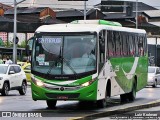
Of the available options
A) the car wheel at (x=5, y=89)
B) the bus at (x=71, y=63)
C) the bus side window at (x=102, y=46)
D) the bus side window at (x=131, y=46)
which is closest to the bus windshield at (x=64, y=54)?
the bus at (x=71, y=63)

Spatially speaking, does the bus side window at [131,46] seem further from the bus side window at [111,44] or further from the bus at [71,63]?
the bus at [71,63]

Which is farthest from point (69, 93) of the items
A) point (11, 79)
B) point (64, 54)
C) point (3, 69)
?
point (3, 69)

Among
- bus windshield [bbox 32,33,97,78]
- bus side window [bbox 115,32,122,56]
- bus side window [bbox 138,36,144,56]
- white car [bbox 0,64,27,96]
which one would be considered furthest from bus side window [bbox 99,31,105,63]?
white car [bbox 0,64,27,96]

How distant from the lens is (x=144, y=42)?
98.3ft

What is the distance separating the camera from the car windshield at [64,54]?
20.7 m

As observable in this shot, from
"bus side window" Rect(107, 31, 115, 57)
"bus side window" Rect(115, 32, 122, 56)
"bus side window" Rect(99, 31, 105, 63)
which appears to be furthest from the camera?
"bus side window" Rect(115, 32, 122, 56)

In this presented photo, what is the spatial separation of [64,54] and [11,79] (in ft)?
39.1

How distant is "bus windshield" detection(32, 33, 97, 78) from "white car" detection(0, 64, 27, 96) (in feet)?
34.6

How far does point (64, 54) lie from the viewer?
2086 centimetres

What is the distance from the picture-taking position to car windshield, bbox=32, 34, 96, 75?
68.0ft

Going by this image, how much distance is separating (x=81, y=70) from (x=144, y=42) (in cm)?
982

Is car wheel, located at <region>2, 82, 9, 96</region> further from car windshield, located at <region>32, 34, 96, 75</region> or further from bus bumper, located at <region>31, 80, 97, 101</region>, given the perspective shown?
bus bumper, located at <region>31, 80, 97, 101</region>

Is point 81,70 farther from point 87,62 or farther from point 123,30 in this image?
point 123,30

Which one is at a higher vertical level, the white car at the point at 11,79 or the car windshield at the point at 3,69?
the car windshield at the point at 3,69
